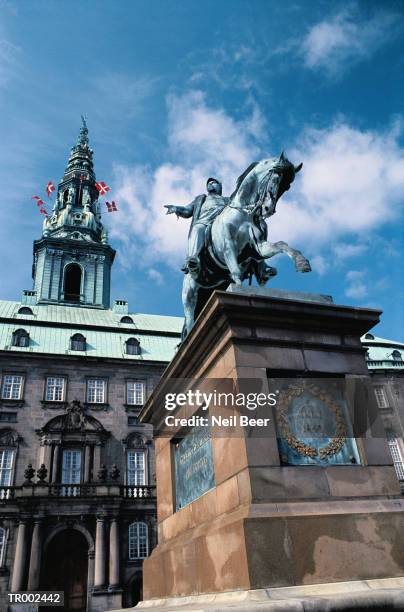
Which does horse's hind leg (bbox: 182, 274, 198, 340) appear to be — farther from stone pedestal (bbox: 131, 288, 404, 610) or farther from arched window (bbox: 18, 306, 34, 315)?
arched window (bbox: 18, 306, 34, 315)


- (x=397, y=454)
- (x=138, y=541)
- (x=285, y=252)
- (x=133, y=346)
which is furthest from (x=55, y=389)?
(x=285, y=252)

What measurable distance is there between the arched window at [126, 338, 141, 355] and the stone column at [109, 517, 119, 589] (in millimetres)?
12044

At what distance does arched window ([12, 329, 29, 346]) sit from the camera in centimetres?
3578

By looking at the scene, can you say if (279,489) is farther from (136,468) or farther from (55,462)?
(136,468)

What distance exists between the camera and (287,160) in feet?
23.8

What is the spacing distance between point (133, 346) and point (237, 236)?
3180 centimetres

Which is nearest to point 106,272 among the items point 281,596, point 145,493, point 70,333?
point 70,333

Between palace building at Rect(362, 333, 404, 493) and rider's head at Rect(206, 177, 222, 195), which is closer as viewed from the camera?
rider's head at Rect(206, 177, 222, 195)

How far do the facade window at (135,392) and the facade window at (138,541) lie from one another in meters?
7.88

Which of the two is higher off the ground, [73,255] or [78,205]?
[78,205]

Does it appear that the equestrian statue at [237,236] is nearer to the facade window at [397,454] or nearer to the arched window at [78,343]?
the arched window at [78,343]

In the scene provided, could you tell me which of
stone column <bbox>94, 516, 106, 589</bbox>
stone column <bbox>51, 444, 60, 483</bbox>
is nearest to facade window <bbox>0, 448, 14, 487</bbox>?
stone column <bbox>51, 444, 60, 483</bbox>

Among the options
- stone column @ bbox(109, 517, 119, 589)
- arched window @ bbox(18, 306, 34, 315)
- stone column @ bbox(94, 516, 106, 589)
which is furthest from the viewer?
arched window @ bbox(18, 306, 34, 315)

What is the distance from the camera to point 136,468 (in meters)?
33.8
